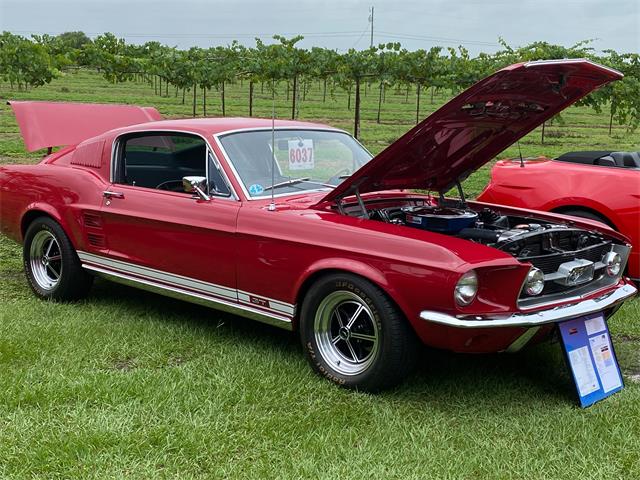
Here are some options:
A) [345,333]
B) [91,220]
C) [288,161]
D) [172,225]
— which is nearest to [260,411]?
[345,333]

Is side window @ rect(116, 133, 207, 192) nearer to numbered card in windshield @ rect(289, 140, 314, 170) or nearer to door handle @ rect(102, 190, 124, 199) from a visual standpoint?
door handle @ rect(102, 190, 124, 199)

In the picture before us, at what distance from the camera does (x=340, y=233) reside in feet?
11.7

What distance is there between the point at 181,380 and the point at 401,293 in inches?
51.1

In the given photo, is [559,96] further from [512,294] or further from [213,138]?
[213,138]

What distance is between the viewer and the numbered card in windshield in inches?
175

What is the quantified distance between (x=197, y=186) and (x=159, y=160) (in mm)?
1272

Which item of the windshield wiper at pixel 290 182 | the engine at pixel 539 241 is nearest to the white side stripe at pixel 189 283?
the windshield wiper at pixel 290 182

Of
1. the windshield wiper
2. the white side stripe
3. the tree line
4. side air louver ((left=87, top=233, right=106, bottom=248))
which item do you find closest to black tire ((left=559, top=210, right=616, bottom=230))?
the windshield wiper

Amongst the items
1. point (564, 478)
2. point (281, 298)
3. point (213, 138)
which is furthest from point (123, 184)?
point (564, 478)

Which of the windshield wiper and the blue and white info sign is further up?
the windshield wiper

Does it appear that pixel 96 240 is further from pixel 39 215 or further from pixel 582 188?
pixel 582 188

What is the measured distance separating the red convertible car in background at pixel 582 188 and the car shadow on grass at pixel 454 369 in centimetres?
156

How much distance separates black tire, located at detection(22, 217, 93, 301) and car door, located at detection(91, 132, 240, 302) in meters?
0.36

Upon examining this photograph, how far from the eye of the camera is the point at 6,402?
11.1ft
